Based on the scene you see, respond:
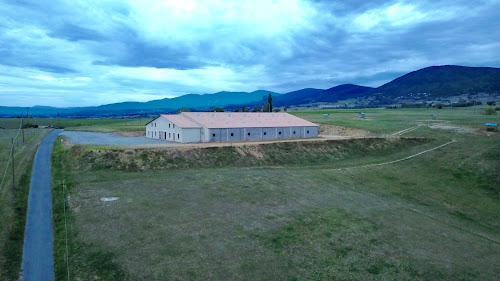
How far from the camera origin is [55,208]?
27703 millimetres

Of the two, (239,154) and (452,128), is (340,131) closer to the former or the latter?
(452,128)

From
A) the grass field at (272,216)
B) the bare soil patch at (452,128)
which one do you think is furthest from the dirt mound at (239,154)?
the bare soil patch at (452,128)

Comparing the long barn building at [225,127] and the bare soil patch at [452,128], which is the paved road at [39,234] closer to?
the long barn building at [225,127]

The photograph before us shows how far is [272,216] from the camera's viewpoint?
92.7 feet

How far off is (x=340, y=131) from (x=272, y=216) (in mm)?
59538

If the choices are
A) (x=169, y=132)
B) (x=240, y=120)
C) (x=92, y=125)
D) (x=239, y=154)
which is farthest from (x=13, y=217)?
(x=92, y=125)

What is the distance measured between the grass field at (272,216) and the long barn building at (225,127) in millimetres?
10259

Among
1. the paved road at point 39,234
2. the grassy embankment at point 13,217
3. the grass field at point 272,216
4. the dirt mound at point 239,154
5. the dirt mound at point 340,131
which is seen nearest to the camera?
the paved road at point 39,234

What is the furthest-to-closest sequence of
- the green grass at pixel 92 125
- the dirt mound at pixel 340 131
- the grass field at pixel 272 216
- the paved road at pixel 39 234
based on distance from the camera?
the green grass at pixel 92 125, the dirt mound at pixel 340 131, the grass field at pixel 272 216, the paved road at pixel 39 234

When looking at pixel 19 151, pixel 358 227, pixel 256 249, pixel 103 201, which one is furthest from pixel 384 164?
pixel 19 151

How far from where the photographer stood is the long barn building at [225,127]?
61.6 meters

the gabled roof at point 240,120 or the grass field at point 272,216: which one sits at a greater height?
the gabled roof at point 240,120

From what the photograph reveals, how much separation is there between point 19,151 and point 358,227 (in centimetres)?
5245

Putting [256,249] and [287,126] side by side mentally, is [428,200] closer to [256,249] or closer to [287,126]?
[256,249]
